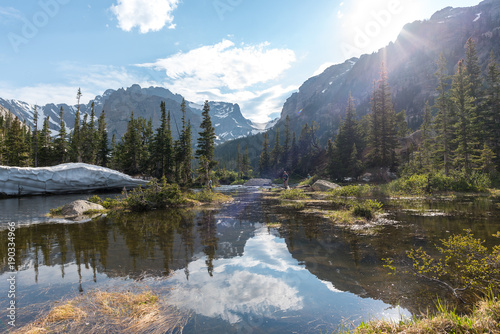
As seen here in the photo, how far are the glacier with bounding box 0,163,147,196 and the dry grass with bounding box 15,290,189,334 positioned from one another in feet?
98.8

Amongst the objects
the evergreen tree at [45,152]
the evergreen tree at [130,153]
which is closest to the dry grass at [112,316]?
the evergreen tree at [130,153]

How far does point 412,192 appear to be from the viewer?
28.6 meters

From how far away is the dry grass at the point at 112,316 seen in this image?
4395mm

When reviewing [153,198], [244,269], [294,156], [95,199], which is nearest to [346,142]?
[294,156]

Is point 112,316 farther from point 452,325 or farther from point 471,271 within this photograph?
point 471,271

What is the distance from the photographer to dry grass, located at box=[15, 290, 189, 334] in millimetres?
4395

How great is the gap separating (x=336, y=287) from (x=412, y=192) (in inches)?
1111

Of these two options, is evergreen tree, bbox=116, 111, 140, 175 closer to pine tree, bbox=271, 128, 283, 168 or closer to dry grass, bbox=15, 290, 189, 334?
dry grass, bbox=15, 290, 189, 334

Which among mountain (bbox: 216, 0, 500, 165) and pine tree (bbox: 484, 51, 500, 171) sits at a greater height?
mountain (bbox: 216, 0, 500, 165)

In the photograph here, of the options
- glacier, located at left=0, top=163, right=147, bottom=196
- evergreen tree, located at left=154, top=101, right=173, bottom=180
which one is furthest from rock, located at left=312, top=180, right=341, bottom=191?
evergreen tree, located at left=154, top=101, right=173, bottom=180

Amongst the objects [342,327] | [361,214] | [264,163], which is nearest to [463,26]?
[264,163]

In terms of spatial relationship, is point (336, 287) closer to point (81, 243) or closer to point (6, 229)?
point (81, 243)

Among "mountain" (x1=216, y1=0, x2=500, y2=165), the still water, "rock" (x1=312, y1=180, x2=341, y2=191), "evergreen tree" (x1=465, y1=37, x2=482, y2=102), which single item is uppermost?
"mountain" (x1=216, y1=0, x2=500, y2=165)

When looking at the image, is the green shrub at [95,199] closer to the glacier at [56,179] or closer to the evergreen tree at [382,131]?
the glacier at [56,179]
